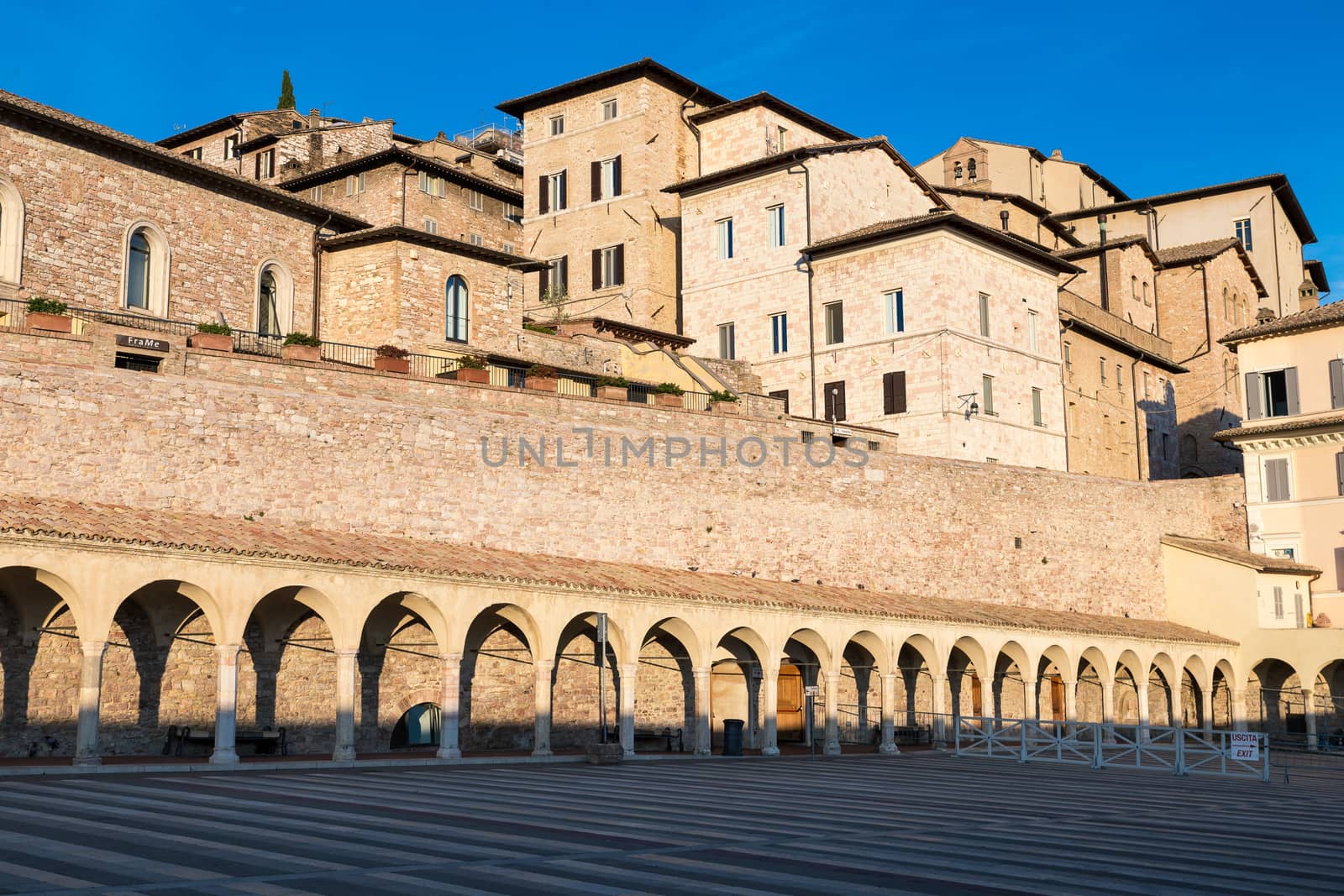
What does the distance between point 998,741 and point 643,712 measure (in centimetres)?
Answer: 871

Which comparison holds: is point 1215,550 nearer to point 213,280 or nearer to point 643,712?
point 643,712

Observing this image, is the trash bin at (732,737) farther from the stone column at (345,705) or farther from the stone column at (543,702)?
the stone column at (345,705)

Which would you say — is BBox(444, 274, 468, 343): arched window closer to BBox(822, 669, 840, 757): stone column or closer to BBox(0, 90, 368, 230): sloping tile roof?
BBox(0, 90, 368, 230): sloping tile roof

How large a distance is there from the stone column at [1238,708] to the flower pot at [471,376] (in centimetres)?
3025

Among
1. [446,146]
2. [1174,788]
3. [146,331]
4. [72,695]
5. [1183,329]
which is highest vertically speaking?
[446,146]

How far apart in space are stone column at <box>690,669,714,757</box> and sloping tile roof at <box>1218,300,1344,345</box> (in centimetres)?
2967

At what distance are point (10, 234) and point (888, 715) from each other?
2475 cm

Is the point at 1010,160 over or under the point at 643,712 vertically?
over

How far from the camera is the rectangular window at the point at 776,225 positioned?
50.0 metres

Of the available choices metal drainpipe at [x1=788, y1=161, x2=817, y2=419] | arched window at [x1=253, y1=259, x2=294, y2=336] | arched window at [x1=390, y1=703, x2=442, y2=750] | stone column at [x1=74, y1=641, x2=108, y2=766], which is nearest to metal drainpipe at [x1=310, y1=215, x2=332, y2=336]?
arched window at [x1=253, y1=259, x2=294, y2=336]

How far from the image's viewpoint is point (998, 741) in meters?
32.1

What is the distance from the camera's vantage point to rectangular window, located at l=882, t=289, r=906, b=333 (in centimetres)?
4744

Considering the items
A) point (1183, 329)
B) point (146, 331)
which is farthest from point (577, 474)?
point (1183, 329)

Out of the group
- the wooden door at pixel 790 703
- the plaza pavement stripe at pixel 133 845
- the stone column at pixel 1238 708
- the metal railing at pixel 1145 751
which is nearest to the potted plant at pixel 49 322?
Result: the plaza pavement stripe at pixel 133 845
